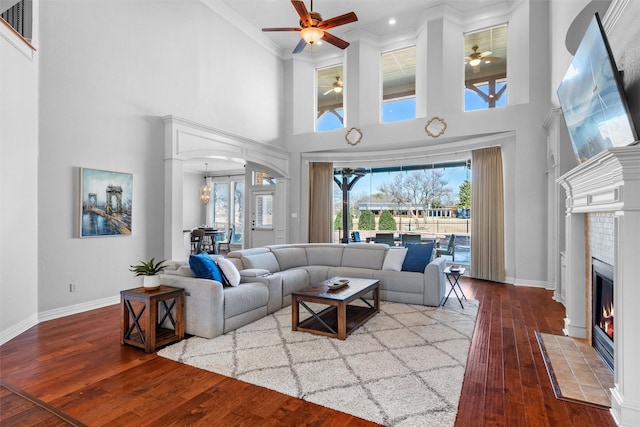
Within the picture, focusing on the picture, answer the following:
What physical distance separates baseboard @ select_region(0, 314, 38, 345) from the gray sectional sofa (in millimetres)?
1537

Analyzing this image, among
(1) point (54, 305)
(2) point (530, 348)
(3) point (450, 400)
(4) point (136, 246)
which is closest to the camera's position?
(3) point (450, 400)

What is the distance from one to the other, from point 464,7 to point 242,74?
15.5ft

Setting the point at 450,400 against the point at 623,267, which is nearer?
the point at 623,267

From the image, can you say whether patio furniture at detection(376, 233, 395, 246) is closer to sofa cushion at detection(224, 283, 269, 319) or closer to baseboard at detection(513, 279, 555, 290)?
baseboard at detection(513, 279, 555, 290)

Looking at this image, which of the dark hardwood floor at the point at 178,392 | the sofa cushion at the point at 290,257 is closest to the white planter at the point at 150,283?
the dark hardwood floor at the point at 178,392

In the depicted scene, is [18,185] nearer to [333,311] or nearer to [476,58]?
[333,311]

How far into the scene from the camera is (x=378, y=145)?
24.7 feet

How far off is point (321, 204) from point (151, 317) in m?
5.71

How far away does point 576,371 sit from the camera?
269 cm

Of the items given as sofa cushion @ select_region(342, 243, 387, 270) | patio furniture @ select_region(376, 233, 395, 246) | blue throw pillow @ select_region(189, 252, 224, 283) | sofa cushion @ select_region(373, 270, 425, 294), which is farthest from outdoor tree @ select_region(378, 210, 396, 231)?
blue throw pillow @ select_region(189, 252, 224, 283)

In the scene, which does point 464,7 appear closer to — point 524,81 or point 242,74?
point 524,81

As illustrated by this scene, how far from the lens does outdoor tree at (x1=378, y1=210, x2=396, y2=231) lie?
328 inches

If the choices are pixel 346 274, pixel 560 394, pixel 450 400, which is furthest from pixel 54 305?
pixel 560 394

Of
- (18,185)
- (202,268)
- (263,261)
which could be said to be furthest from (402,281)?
(18,185)
